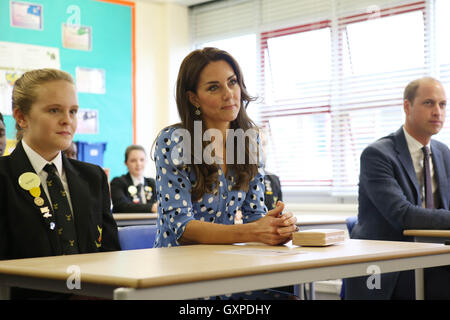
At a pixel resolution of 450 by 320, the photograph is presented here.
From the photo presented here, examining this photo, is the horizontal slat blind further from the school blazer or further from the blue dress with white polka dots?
the school blazer

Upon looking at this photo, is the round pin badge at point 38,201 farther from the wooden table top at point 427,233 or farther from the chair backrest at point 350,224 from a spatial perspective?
the chair backrest at point 350,224

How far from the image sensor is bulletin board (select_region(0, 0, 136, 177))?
231 inches

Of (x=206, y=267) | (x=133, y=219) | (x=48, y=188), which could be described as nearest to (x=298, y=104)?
(x=133, y=219)

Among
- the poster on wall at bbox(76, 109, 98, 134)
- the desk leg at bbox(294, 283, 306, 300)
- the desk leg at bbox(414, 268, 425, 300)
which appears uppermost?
the poster on wall at bbox(76, 109, 98, 134)

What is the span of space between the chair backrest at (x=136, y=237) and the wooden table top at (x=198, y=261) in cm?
48

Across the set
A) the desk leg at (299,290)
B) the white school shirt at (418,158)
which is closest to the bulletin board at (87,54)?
the desk leg at (299,290)

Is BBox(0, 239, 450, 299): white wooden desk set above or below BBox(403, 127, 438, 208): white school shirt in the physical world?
below

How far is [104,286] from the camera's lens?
1.29 m

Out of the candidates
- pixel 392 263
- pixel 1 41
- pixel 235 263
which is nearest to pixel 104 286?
pixel 235 263

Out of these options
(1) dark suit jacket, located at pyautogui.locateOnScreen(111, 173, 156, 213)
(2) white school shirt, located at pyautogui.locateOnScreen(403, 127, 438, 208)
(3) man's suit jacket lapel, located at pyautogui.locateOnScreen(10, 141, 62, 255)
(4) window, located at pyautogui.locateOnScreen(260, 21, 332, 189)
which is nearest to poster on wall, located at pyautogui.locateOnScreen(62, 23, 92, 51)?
(1) dark suit jacket, located at pyautogui.locateOnScreen(111, 173, 156, 213)

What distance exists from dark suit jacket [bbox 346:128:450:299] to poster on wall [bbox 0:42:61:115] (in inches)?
144

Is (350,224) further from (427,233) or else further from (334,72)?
(334,72)

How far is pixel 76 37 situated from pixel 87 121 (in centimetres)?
85

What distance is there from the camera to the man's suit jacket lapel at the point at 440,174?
3.30 meters
